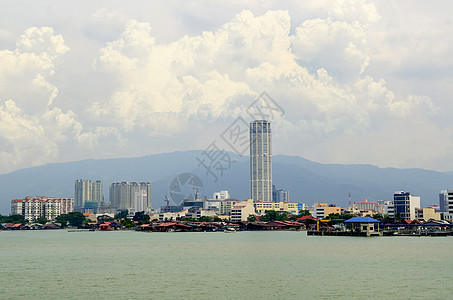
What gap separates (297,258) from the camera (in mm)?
72375

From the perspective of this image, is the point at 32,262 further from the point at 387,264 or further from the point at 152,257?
the point at 387,264

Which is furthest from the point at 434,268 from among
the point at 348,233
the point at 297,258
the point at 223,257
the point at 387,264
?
the point at 348,233

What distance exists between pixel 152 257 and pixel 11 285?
27646 mm

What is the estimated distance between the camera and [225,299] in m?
41.8

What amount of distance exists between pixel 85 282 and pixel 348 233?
99.3 metres

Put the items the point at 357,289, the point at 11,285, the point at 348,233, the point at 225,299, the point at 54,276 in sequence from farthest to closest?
the point at 348,233 → the point at 54,276 → the point at 11,285 → the point at 357,289 → the point at 225,299

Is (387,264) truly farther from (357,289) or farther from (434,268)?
(357,289)

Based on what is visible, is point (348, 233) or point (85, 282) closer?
point (85, 282)

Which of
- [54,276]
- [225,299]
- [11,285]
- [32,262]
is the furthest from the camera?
[32,262]

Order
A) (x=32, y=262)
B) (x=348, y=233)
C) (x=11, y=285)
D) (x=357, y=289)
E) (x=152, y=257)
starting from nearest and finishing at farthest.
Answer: (x=357, y=289)
(x=11, y=285)
(x=32, y=262)
(x=152, y=257)
(x=348, y=233)

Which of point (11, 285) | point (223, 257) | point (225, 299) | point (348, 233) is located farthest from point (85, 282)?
point (348, 233)

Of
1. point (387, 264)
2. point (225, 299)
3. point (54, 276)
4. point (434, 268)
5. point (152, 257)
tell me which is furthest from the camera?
point (152, 257)

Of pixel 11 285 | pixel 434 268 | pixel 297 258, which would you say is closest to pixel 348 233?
pixel 297 258

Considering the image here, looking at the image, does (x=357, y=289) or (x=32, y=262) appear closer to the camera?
(x=357, y=289)
